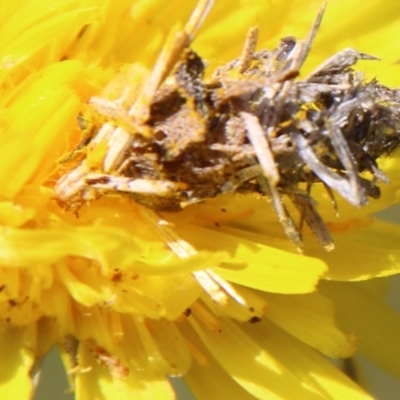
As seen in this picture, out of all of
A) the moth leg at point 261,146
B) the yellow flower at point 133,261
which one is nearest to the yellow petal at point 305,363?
the yellow flower at point 133,261

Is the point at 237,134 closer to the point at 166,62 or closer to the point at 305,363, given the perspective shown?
the point at 166,62

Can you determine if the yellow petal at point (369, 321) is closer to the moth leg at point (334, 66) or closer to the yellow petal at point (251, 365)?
the yellow petal at point (251, 365)

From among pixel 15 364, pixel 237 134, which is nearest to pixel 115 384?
pixel 15 364

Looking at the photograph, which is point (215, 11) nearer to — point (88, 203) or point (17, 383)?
point (88, 203)

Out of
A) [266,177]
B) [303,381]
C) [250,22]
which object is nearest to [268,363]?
[303,381]

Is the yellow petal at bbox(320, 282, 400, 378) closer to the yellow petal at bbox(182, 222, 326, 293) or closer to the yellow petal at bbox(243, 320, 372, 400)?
the yellow petal at bbox(243, 320, 372, 400)

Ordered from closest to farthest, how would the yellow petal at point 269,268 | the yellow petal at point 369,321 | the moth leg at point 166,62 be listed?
the moth leg at point 166,62, the yellow petal at point 269,268, the yellow petal at point 369,321

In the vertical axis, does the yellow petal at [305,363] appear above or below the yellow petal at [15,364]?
below
